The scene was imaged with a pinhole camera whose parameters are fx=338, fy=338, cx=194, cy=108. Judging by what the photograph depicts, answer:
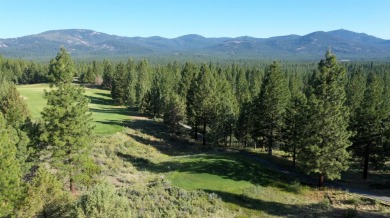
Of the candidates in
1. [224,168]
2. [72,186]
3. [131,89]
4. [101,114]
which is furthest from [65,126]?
[131,89]

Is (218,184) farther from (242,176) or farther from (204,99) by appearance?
(204,99)

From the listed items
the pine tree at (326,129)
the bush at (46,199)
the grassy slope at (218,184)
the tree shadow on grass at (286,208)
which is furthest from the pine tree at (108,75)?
the bush at (46,199)

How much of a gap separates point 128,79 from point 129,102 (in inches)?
259

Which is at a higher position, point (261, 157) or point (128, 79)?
point (128, 79)

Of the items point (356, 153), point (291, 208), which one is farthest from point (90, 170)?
point (356, 153)

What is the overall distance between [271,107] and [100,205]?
110 ft

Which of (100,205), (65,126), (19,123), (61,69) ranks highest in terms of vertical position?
(61,69)

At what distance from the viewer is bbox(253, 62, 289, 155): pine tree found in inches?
1783

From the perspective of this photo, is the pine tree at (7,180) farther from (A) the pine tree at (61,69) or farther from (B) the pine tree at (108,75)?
(B) the pine tree at (108,75)

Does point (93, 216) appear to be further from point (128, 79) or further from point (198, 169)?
point (128, 79)

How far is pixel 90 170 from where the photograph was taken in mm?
29469

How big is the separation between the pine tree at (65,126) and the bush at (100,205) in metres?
11.9

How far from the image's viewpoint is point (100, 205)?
16016mm

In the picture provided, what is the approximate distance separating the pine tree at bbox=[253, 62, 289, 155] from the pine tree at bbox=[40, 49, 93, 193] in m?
25.5
